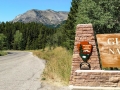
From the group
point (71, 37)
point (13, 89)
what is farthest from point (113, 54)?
point (71, 37)

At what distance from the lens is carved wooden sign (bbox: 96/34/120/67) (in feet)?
35.6

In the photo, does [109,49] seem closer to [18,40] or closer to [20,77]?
[20,77]

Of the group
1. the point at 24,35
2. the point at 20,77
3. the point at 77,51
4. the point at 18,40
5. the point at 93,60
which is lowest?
the point at 20,77

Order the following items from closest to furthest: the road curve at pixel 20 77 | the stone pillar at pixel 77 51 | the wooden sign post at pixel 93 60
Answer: the wooden sign post at pixel 93 60, the stone pillar at pixel 77 51, the road curve at pixel 20 77

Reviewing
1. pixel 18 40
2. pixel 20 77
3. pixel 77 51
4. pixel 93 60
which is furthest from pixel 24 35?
pixel 93 60

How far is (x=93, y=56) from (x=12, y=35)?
415 feet

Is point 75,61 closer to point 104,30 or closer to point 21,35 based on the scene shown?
point 104,30

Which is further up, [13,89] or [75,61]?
[75,61]

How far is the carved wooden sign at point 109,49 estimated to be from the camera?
35.6 ft

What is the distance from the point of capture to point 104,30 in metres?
25.2

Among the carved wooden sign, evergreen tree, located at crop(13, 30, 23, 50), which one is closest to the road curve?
the carved wooden sign

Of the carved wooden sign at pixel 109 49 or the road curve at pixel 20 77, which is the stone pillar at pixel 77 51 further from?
the road curve at pixel 20 77

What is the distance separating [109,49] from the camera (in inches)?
436

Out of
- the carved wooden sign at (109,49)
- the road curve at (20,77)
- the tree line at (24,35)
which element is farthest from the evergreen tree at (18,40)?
the carved wooden sign at (109,49)
